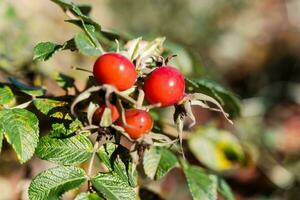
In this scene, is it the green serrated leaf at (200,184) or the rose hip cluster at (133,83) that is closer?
the rose hip cluster at (133,83)

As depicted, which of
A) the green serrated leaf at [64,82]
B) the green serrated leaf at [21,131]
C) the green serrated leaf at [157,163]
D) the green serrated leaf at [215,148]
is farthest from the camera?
the green serrated leaf at [215,148]

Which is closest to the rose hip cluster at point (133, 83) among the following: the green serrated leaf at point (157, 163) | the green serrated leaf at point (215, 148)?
the green serrated leaf at point (157, 163)

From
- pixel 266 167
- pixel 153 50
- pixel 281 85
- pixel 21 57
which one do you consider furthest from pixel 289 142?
pixel 153 50

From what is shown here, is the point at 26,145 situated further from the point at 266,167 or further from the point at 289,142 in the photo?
the point at 289,142

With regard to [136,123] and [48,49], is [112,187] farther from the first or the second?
[48,49]

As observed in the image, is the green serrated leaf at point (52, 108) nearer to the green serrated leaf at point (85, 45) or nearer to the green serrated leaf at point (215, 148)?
the green serrated leaf at point (85, 45)

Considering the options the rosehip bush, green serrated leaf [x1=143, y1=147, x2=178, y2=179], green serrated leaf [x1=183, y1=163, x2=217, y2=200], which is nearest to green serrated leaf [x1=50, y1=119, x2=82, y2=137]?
the rosehip bush
